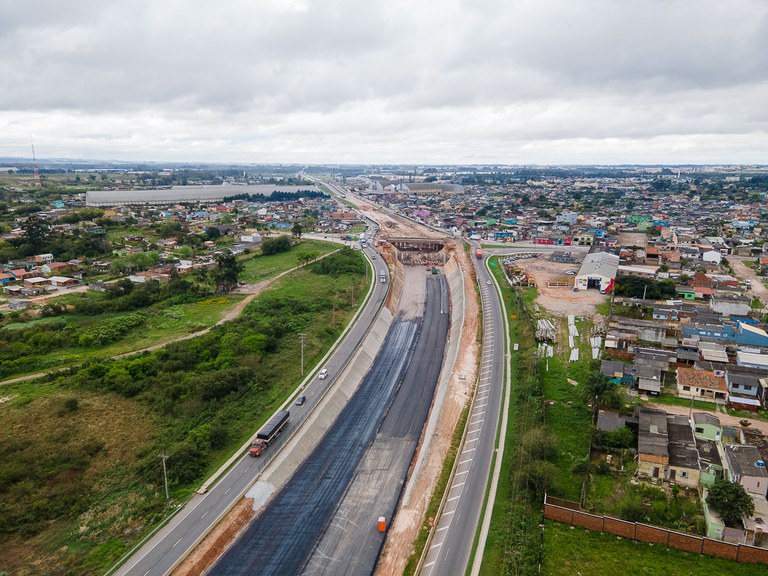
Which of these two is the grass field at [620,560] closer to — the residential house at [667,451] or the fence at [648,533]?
the fence at [648,533]

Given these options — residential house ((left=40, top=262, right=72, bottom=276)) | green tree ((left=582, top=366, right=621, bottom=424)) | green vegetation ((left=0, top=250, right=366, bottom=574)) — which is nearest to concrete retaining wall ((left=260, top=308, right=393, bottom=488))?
green vegetation ((left=0, top=250, right=366, bottom=574))

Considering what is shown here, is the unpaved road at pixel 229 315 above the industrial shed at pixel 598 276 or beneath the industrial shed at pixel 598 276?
beneath

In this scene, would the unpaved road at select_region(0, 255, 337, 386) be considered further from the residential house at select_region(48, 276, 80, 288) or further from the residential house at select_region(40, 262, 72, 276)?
the residential house at select_region(40, 262, 72, 276)

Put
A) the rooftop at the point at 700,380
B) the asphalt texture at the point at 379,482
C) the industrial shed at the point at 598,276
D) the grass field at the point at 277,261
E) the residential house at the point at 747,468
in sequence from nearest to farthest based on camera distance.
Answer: the asphalt texture at the point at 379,482 < the residential house at the point at 747,468 < the rooftop at the point at 700,380 < the industrial shed at the point at 598,276 < the grass field at the point at 277,261

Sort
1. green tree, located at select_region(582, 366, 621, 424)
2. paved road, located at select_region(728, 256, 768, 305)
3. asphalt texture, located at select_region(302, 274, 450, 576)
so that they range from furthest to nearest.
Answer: paved road, located at select_region(728, 256, 768, 305) < green tree, located at select_region(582, 366, 621, 424) < asphalt texture, located at select_region(302, 274, 450, 576)

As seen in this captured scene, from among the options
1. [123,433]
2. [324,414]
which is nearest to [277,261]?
[324,414]

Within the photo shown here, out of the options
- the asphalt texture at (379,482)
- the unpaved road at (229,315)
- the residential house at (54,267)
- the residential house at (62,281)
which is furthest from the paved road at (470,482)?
the residential house at (54,267)

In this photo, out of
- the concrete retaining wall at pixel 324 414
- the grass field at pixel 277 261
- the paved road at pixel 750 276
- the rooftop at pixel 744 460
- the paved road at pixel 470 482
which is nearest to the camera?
the paved road at pixel 470 482

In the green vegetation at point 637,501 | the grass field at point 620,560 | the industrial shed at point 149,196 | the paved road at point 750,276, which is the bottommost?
the grass field at point 620,560
